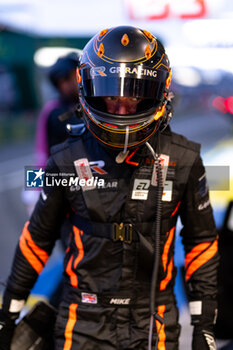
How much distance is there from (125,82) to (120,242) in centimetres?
63

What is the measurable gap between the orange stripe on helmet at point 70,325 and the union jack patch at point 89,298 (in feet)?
0.15

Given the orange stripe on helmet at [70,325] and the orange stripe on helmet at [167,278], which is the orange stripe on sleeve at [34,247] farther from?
the orange stripe on helmet at [167,278]

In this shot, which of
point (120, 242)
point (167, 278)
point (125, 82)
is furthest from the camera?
point (167, 278)

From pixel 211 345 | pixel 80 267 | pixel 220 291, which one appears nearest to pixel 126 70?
pixel 80 267

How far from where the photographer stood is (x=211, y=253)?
1985mm

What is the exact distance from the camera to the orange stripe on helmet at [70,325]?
6.16ft

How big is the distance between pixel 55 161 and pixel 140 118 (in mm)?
419

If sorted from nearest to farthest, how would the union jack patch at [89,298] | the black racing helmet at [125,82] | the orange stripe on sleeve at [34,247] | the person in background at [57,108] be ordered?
the black racing helmet at [125,82] < the union jack patch at [89,298] < the orange stripe on sleeve at [34,247] < the person in background at [57,108]

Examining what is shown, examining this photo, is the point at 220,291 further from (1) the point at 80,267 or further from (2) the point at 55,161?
(2) the point at 55,161

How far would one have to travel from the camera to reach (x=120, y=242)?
1.88 metres

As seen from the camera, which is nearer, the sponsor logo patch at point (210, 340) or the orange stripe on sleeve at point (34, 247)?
the sponsor logo patch at point (210, 340)

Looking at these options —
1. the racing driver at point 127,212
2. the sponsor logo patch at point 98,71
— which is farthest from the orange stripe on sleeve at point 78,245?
the sponsor logo patch at point 98,71

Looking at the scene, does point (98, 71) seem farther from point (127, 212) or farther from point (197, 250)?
point (197, 250)

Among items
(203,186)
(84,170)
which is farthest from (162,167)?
(84,170)
